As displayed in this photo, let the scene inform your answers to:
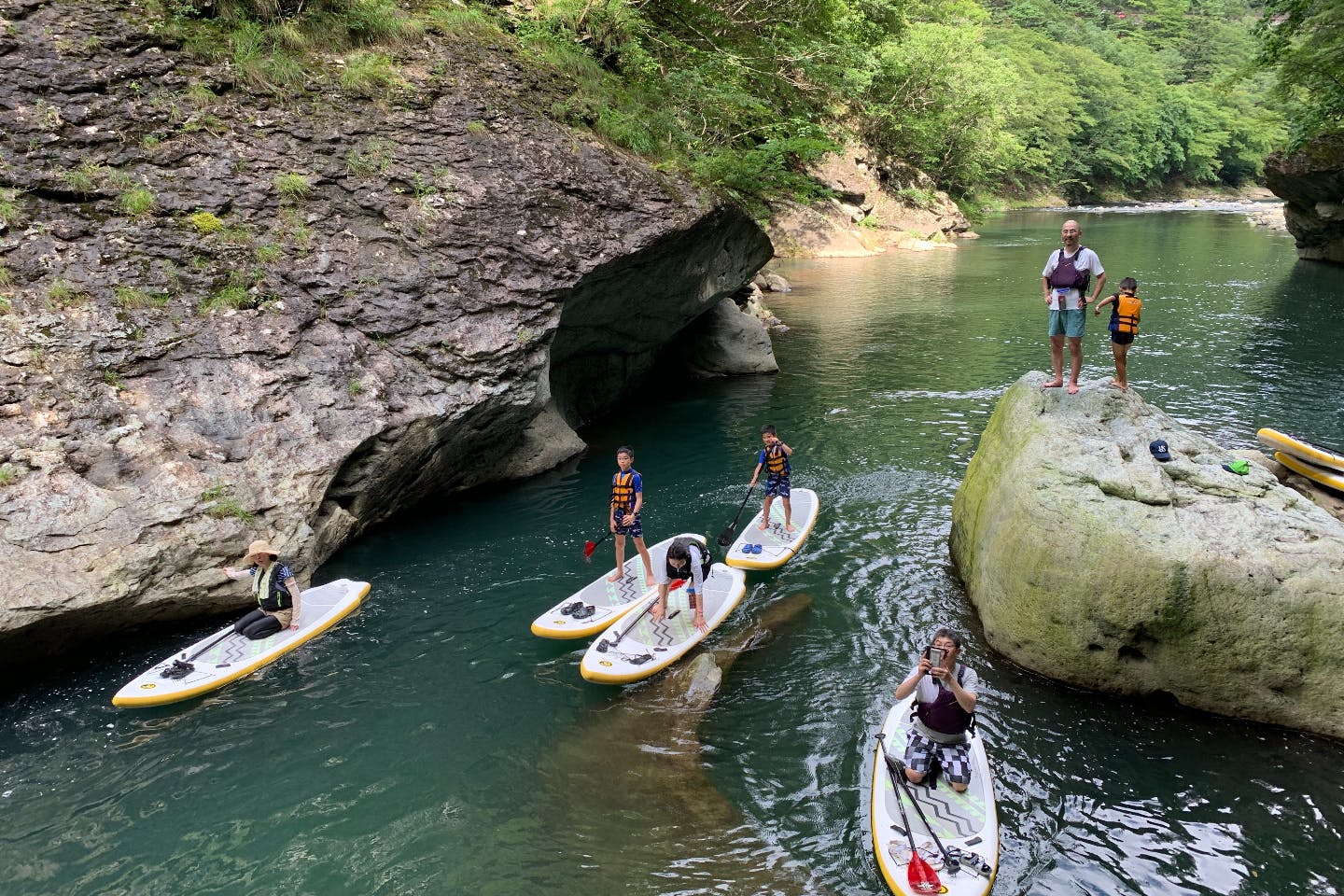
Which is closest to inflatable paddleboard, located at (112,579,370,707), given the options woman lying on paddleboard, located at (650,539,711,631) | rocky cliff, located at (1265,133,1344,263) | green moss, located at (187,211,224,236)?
woman lying on paddleboard, located at (650,539,711,631)

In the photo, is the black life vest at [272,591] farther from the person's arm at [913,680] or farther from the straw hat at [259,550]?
the person's arm at [913,680]

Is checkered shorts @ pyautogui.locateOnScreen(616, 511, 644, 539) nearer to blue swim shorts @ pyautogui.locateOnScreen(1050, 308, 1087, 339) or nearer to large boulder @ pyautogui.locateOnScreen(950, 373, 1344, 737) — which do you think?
large boulder @ pyautogui.locateOnScreen(950, 373, 1344, 737)

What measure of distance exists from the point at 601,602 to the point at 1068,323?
6674 millimetres

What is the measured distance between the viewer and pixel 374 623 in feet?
33.1

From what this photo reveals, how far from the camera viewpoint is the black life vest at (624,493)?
34.8 ft

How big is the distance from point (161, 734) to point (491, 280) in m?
7.85

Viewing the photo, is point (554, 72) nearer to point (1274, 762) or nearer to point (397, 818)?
point (397, 818)

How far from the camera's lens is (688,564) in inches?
374

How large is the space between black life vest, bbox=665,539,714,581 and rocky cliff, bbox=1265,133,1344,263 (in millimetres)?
31334

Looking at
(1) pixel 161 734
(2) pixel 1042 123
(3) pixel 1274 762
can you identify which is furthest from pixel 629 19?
(2) pixel 1042 123

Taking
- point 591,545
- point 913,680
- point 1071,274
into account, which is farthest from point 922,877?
point 1071,274

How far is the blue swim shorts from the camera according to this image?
31.6ft

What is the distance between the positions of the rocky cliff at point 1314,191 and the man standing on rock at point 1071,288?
27.5 metres

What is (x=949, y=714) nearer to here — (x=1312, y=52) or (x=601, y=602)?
(x=601, y=602)
